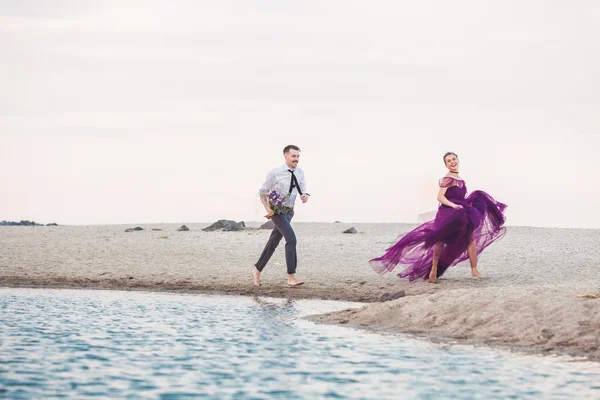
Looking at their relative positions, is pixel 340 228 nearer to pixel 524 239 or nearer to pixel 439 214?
pixel 524 239

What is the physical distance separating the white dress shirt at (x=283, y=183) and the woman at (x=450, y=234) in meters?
2.63

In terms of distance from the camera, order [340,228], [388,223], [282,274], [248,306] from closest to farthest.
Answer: [248,306] → [282,274] → [340,228] → [388,223]

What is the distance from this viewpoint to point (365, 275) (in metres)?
20.1

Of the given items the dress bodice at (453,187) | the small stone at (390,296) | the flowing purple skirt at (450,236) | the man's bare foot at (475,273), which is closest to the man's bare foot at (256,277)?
the flowing purple skirt at (450,236)

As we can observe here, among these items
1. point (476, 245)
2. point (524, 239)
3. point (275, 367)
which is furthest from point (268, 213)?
point (524, 239)

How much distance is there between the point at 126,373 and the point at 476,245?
11.1 meters

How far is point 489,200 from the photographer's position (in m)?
18.6

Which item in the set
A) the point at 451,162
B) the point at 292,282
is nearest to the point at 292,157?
the point at 292,282

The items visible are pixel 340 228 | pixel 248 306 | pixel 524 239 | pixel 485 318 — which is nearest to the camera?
pixel 485 318

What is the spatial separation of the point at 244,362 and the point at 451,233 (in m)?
9.32

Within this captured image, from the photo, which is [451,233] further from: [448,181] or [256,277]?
[256,277]

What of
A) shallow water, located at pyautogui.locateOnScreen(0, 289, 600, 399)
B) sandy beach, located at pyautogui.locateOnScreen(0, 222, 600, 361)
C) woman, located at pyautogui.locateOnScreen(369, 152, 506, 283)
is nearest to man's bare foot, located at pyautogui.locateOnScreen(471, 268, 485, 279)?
woman, located at pyautogui.locateOnScreen(369, 152, 506, 283)

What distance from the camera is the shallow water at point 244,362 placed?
808 cm

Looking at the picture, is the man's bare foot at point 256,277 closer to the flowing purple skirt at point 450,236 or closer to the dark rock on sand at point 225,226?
the flowing purple skirt at point 450,236
